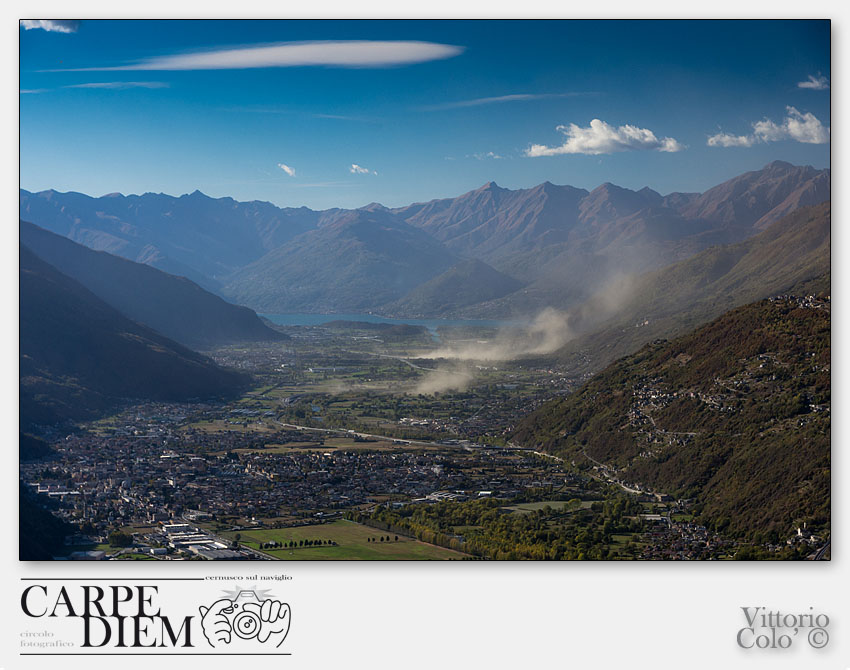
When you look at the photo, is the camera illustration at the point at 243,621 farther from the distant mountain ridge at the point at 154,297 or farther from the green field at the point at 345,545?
the distant mountain ridge at the point at 154,297

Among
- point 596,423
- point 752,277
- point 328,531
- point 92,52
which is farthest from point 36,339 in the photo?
point 752,277

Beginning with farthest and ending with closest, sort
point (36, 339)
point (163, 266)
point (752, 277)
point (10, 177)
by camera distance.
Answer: point (163, 266), point (752, 277), point (36, 339), point (10, 177)

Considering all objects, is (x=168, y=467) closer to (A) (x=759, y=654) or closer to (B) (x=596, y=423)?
(B) (x=596, y=423)

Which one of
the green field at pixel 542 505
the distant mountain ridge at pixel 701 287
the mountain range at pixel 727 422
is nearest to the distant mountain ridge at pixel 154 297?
the distant mountain ridge at pixel 701 287

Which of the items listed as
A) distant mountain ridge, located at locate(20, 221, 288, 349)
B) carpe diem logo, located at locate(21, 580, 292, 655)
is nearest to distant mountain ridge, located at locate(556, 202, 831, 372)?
carpe diem logo, located at locate(21, 580, 292, 655)

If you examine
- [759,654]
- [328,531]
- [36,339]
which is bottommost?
[759,654]

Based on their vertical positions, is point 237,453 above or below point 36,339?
below
